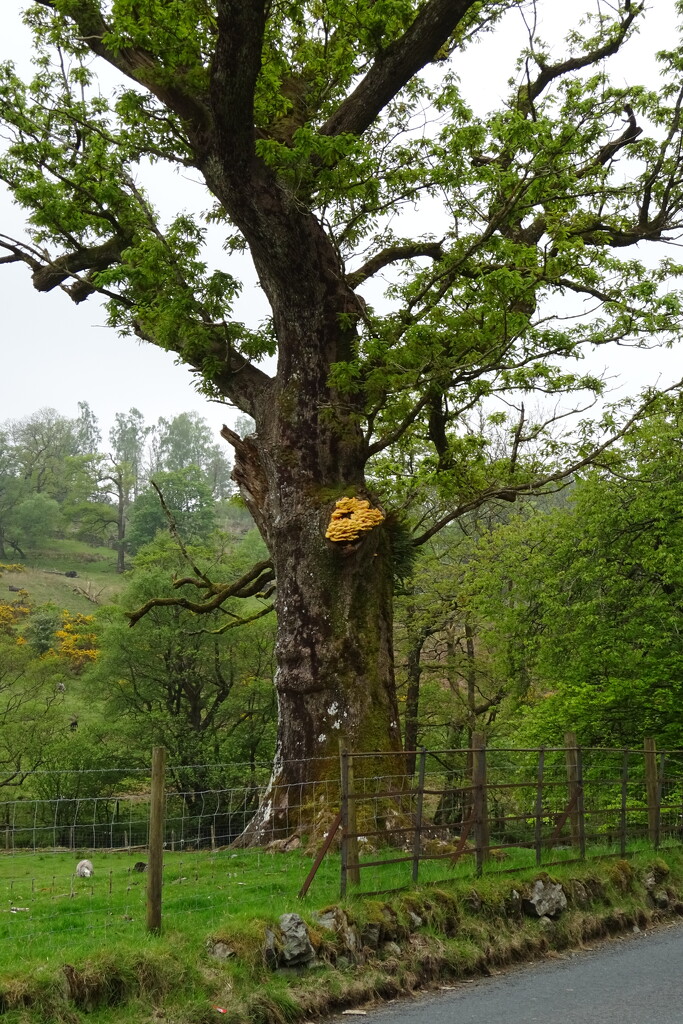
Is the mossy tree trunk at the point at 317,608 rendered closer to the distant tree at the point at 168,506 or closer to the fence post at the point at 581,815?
the fence post at the point at 581,815

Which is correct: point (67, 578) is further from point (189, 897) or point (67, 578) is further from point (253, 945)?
point (253, 945)

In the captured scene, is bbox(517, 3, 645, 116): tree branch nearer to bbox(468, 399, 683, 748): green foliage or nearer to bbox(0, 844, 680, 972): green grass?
bbox(468, 399, 683, 748): green foliage

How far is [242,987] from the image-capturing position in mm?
6918

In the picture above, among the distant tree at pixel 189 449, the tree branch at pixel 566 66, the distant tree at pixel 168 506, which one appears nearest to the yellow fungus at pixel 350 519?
the tree branch at pixel 566 66

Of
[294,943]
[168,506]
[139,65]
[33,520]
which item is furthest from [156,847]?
[33,520]

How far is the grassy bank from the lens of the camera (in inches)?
248

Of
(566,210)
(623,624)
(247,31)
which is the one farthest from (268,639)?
(247,31)

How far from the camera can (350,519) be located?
40.6 feet

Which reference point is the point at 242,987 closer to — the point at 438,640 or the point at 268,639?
the point at 438,640

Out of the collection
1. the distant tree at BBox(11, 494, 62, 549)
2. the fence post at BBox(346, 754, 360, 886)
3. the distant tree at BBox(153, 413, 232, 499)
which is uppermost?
the distant tree at BBox(153, 413, 232, 499)

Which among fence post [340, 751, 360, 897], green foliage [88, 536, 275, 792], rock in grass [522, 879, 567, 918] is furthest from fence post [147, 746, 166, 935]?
green foliage [88, 536, 275, 792]

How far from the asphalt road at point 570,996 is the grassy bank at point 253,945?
28cm

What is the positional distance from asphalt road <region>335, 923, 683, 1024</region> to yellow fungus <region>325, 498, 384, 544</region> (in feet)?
17.2

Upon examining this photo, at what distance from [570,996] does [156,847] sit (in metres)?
3.51
